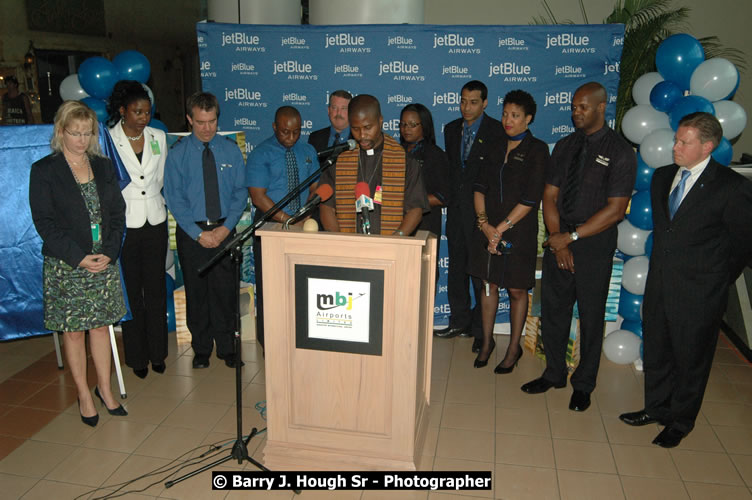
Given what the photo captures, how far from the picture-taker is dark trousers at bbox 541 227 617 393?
3674mm

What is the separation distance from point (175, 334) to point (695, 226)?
13.3 feet

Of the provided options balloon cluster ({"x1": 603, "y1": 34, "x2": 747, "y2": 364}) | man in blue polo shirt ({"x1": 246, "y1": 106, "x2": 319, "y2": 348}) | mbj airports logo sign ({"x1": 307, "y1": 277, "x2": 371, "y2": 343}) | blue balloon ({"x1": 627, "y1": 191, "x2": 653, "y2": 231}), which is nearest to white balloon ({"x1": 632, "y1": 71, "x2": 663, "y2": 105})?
balloon cluster ({"x1": 603, "y1": 34, "x2": 747, "y2": 364})

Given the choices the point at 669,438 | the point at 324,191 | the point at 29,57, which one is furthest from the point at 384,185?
the point at 29,57

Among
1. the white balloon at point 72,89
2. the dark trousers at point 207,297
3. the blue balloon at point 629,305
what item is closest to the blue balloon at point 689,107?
the blue balloon at point 629,305

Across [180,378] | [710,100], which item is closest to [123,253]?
[180,378]

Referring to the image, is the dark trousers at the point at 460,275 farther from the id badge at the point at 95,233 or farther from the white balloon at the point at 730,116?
the id badge at the point at 95,233

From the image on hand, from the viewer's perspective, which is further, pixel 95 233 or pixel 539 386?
pixel 539 386

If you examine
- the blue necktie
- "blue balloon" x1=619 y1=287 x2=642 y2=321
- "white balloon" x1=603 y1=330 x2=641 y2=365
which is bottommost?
"white balloon" x1=603 y1=330 x2=641 y2=365

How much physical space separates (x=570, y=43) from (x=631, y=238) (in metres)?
1.72

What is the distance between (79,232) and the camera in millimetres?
3307

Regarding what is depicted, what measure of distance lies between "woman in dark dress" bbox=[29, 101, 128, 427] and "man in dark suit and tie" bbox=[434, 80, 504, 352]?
241 centimetres

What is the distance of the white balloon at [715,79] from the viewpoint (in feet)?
12.7

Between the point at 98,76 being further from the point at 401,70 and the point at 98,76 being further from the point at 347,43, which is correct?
the point at 401,70

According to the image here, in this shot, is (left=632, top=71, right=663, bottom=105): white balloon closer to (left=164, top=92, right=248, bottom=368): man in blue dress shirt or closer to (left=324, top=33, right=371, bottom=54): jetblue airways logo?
(left=324, top=33, right=371, bottom=54): jetblue airways logo
